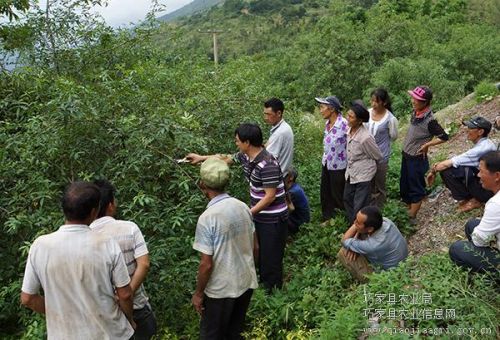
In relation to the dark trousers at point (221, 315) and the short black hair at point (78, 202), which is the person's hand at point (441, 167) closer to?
the dark trousers at point (221, 315)

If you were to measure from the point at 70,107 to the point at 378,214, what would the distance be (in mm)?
2598

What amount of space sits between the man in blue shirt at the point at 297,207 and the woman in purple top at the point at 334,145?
361 millimetres

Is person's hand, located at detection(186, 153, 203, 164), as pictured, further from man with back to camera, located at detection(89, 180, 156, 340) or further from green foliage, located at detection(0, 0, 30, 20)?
green foliage, located at detection(0, 0, 30, 20)

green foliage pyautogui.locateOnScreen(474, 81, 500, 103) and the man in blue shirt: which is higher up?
the man in blue shirt

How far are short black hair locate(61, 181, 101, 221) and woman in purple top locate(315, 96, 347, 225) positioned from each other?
2989 millimetres

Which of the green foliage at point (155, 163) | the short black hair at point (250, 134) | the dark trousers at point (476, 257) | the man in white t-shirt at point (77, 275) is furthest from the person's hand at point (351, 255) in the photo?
the man in white t-shirt at point (77, 275)

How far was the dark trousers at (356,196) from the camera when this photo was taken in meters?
4.50

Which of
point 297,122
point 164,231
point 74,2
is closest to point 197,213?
point 164,231

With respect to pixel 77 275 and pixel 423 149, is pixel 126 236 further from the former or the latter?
pixel 423 149

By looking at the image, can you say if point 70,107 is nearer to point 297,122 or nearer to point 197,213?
point 197,213

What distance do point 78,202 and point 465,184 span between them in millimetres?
3926

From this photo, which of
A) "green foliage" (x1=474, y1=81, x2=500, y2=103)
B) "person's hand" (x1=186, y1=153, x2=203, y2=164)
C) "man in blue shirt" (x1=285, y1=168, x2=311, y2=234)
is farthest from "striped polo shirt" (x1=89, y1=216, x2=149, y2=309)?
"green foliage" (x1=474, y1=81, x2=500, y2=103)

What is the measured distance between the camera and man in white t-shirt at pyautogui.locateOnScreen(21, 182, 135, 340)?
236 centimetres

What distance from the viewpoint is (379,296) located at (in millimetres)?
3359
